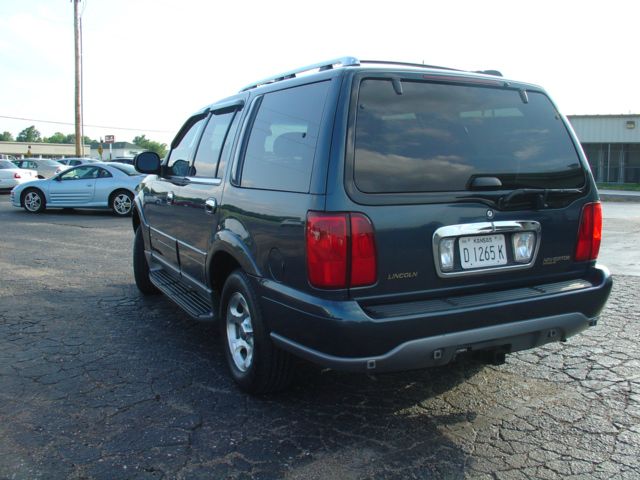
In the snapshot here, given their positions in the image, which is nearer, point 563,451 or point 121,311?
point 563,451

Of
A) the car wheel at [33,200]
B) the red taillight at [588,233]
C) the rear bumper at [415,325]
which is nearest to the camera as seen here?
the rear bumper at [415,325]

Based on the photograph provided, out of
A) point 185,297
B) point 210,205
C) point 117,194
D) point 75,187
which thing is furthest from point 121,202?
point 210,205

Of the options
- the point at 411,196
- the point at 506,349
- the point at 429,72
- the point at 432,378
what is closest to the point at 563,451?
the point at 506,349

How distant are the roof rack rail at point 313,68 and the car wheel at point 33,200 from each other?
1321cm

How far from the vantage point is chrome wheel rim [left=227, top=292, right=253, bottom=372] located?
365 cm

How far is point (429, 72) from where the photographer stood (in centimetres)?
323

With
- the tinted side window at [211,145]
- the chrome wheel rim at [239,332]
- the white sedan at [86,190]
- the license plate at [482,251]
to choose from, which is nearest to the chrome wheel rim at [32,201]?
the white sedan at [86,190]

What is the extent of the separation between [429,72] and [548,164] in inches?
36.2

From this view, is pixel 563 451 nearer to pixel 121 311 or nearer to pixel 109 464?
pixel 109 464

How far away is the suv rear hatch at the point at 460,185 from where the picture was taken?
2.95 m

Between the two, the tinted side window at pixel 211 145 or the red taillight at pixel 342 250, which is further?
the tinted side window at pixel 211 145

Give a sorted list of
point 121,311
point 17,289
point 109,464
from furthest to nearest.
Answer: point 17,289
point 121,311
point 109,464

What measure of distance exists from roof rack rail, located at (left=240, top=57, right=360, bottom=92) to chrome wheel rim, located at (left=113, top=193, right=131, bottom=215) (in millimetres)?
11796

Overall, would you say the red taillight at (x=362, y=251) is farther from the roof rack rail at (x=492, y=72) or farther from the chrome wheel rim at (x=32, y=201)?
the chrome wheel rim at (x=32, y=201)
